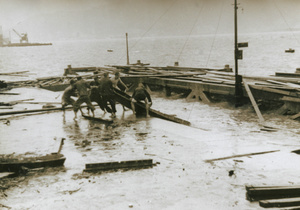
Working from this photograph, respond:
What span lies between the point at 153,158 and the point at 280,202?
402 centimetres

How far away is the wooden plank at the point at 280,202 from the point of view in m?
6.44

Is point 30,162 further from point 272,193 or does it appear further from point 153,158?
point 272,193

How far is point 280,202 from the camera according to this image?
6488 mm

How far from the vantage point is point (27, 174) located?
8852 mm

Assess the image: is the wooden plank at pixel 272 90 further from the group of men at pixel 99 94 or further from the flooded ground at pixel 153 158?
the group of men at pixel 99 94

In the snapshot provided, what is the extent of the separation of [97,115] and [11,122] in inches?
150

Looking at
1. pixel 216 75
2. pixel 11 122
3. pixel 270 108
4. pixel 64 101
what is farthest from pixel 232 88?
pixel 11 122

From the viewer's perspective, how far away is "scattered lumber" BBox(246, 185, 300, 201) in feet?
22.3

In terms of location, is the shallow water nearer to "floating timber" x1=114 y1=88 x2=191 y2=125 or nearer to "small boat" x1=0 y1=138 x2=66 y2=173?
"small boat" x1=0 y1=138 x2=66 y2=173

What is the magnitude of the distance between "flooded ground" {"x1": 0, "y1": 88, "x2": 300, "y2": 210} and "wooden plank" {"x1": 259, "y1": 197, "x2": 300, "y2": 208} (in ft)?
0.72

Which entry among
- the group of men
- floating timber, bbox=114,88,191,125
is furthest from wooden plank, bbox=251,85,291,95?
the group of men

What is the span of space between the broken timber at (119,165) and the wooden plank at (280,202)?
3.29m

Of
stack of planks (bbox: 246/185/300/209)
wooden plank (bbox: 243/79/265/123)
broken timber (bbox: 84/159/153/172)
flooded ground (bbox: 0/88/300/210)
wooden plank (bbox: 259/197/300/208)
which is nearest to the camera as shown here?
wooden plank (bbox: 259/197/300/208)

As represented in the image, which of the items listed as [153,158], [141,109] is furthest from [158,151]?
[141,109]
